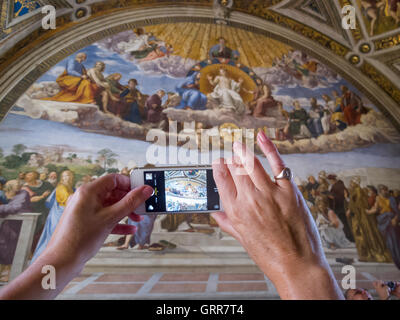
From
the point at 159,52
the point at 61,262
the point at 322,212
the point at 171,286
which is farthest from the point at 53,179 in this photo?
the point at 322,212

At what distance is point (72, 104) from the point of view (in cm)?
713

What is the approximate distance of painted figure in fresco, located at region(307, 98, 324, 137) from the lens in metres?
8.01

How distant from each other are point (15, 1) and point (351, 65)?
983 cm

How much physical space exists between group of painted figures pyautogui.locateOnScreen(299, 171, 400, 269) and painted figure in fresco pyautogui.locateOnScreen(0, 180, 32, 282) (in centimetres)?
672

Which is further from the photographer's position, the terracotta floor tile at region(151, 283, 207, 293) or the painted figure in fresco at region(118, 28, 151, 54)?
the painted figure in fresco at region(118, 28, 151, 54)

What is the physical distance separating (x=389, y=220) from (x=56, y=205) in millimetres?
8268

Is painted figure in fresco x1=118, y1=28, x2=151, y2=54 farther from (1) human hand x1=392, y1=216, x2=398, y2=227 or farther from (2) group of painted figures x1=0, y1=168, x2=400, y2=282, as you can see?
(1) human hand x1=392, y1=216, x2=398, y2=227

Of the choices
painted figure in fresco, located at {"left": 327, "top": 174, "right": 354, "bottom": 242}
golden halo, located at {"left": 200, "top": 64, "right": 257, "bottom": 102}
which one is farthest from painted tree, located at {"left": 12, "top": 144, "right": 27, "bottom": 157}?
painted figure in fresco, located at {"left": 327, "top": 174, "right": 354, "bottom": 242}

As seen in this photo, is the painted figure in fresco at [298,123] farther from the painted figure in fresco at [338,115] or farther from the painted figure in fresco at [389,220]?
the painted figure in fresco at [389,220]

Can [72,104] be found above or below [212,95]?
below

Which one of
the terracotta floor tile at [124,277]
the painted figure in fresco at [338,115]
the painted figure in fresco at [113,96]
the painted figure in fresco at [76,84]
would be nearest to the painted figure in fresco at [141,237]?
the terracotta floor tile at [124,277]

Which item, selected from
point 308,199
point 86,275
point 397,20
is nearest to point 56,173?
point 86,275

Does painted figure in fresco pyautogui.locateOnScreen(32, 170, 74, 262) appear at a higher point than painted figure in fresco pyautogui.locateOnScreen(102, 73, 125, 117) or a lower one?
lower

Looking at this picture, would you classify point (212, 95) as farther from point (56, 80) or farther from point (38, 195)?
point (38, 195)
